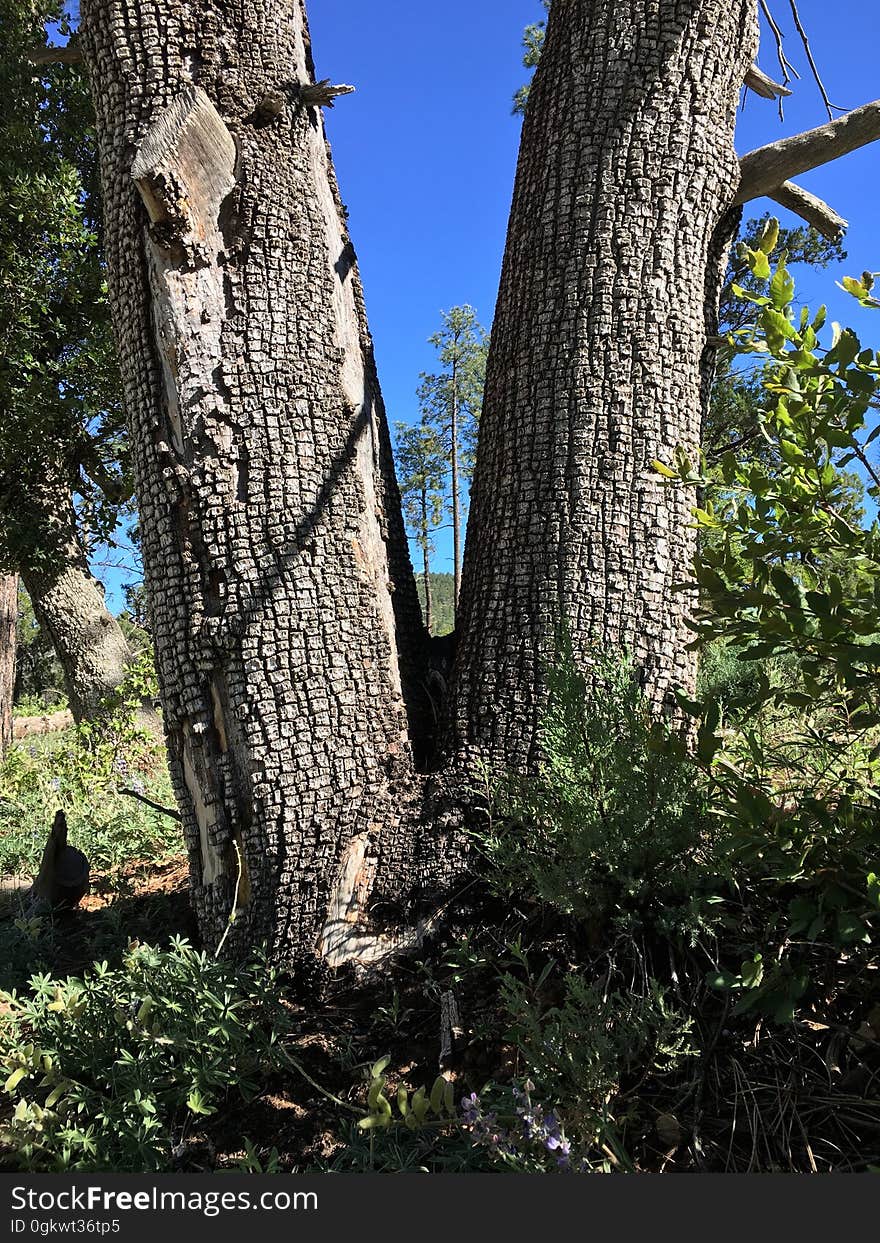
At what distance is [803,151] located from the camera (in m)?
3.21

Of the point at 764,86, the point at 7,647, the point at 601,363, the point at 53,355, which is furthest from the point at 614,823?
the point at 7,647

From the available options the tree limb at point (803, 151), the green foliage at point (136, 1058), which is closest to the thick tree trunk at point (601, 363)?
the tree limb at point (803, 151)

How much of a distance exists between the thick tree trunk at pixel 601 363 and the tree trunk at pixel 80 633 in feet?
22.3

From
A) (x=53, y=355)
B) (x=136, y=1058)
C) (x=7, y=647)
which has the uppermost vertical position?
(x=53, y=355)

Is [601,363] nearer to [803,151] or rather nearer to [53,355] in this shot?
[803,151]

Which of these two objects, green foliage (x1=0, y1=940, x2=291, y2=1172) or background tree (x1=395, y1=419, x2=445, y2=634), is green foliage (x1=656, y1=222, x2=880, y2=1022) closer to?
green foliage (x1=0, y1=940, x2=291, y2=1172)

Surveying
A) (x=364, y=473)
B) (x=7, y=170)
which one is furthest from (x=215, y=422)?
(x=7, y=170)

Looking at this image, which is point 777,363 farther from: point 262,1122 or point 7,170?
point 7,170

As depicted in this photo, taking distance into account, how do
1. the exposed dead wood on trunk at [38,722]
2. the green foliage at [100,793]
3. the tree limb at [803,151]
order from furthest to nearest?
the exposed dead wood on trunk at [38,722], the green foliage at [100,793], the tree limb at [803,151]

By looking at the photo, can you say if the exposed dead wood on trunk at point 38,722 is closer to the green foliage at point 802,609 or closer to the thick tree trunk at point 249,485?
the thick tree trunk at point 249,485

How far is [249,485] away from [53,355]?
616 centimetres

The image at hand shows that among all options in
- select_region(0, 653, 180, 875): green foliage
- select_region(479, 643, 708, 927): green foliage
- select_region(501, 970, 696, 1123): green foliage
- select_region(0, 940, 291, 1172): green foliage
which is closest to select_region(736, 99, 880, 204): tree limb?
select_region(479, 643, 708, 927): green foliage

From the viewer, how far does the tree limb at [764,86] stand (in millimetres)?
3871

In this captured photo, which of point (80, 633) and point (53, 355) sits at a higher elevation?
point (53, 355)
